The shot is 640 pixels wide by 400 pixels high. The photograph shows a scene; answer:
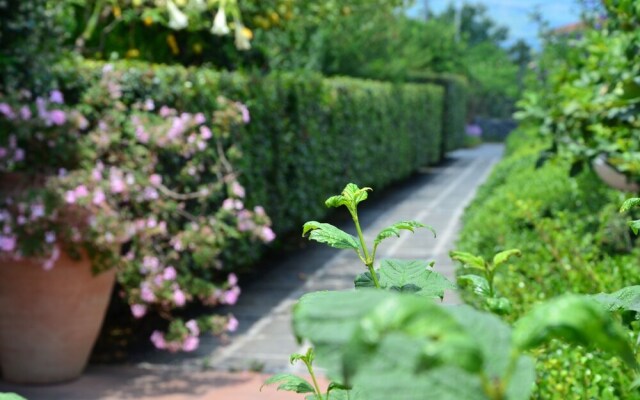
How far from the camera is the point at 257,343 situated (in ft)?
18.6

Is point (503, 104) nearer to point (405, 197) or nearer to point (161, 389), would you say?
point (405, 197)

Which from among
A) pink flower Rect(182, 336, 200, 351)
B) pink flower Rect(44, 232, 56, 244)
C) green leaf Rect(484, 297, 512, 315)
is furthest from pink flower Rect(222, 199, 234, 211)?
green leaf Rect(484, 297, 512, 315)

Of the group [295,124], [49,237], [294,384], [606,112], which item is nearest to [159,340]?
[49,237]

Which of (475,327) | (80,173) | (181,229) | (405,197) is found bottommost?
(405,197)

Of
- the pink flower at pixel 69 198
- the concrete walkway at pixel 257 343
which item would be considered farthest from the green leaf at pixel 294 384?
the pink flower at pixel 69 198

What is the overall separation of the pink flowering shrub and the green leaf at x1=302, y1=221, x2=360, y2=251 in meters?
3.67

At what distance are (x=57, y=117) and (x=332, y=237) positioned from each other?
13.5ft

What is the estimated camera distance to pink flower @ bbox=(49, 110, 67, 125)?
4.82 m

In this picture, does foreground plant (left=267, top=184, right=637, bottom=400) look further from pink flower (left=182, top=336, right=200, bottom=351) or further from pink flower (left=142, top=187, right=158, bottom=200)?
pink flower (left=182, top=336, right=200, bottom=351)

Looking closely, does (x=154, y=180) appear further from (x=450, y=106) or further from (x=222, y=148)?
(x=450, y=106)

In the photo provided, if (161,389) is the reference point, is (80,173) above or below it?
above

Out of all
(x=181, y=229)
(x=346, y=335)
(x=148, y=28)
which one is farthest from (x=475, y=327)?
(x=148, y=28)

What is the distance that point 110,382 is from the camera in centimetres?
490

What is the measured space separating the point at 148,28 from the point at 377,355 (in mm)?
8308
